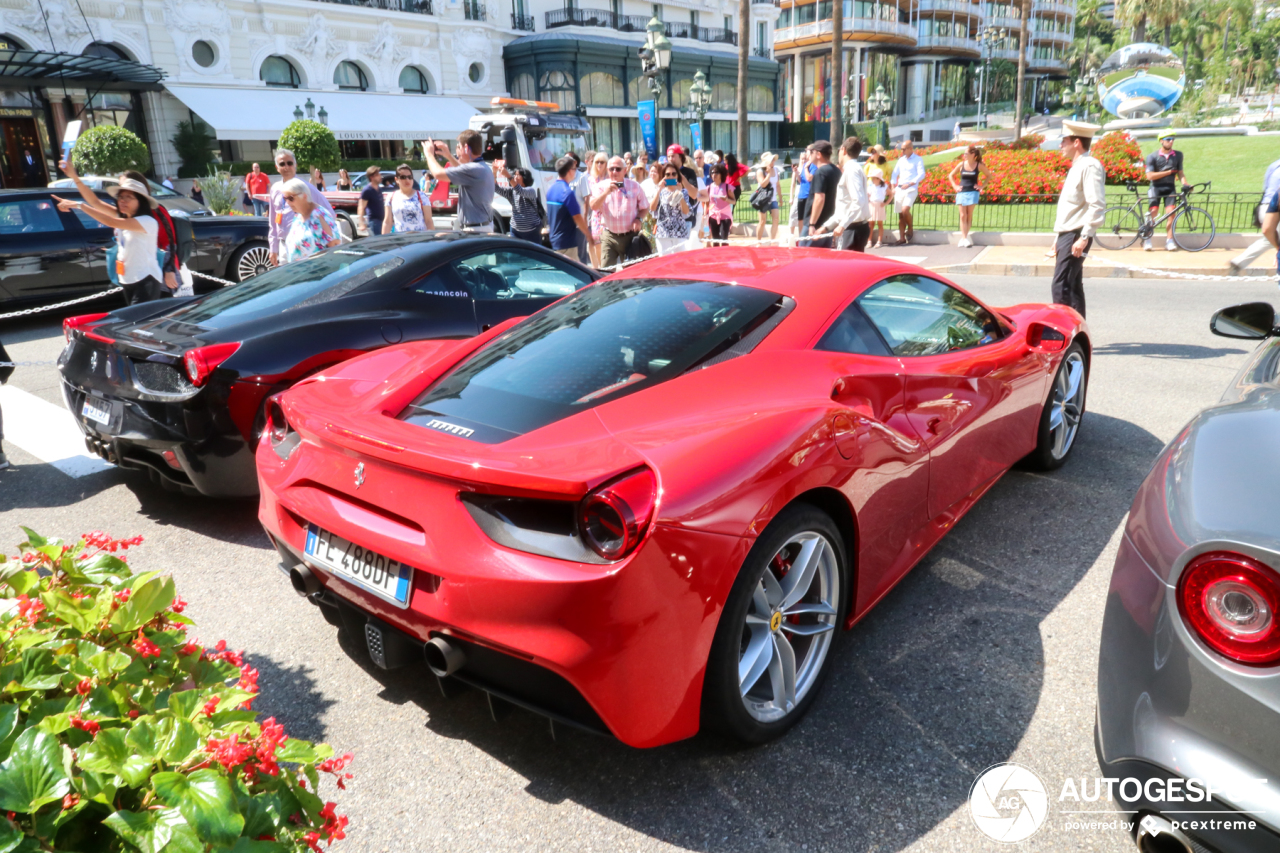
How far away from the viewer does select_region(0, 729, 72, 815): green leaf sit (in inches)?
46.3

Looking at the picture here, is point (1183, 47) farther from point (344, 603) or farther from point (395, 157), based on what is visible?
point (344, 603)

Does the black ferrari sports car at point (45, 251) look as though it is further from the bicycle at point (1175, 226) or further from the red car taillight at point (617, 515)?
the bicycle at point (1175, 226)

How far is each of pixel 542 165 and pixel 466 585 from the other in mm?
23410

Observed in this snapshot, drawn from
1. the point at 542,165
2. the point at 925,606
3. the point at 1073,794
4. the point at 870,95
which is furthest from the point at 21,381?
the point at 870,95

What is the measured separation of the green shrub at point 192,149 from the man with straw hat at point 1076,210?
32925 mm

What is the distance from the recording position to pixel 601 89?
49.2 m

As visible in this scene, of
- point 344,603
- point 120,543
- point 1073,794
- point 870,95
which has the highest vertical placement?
point 870,95

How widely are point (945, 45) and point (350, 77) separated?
2413 inches

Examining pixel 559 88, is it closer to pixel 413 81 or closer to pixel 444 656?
pixel 413 81

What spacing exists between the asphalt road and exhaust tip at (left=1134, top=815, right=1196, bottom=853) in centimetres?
40

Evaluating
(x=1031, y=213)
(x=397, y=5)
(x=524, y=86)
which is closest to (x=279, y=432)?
(x=1031, y=213)

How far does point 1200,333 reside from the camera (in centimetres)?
827

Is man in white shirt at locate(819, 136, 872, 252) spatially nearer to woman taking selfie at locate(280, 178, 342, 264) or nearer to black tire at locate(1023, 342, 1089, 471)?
black tire at locate(1023, 342, 1089, 471)
